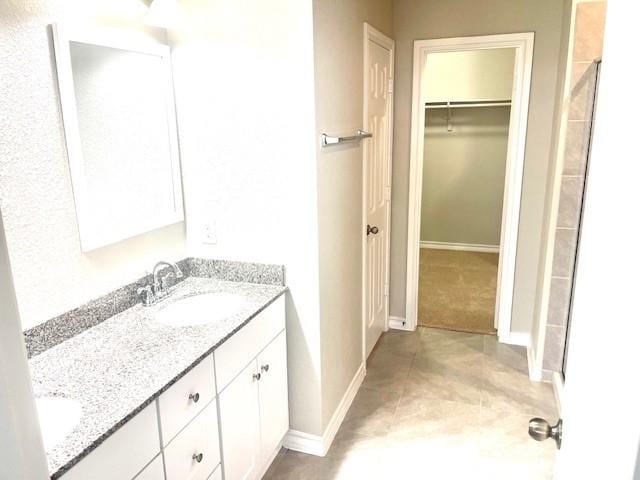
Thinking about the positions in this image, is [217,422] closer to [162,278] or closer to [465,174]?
[162,278]

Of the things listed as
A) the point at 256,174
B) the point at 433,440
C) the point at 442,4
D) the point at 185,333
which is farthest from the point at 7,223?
the point at 442,4

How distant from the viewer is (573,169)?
2514 millimetres

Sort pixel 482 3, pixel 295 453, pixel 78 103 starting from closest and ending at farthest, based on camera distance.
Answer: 1. pixel 78 103
2. pixel 295 453
3. pixel 482 3

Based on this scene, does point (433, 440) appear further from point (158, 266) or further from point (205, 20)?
point (205, 20)

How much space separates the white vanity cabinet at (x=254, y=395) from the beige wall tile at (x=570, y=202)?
1603 millimetres

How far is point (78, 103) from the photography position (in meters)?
1.71

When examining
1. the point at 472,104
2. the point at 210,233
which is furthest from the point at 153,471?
the point at 472,104

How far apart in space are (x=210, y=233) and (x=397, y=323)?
6.36ft

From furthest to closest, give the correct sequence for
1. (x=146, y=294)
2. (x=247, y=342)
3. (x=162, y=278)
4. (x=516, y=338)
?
(x=516, y=338), (x=162, y=278), (x=146, y=294), (x=247, y=342)

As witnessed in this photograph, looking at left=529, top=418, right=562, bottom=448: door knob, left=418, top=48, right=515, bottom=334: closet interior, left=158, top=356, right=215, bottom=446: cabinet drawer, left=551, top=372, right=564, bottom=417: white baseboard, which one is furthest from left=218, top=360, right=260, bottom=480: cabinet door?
left=418, top=48, right=515, bottom=334: closet interior

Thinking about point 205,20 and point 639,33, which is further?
point 205,20

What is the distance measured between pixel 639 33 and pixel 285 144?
1562mm

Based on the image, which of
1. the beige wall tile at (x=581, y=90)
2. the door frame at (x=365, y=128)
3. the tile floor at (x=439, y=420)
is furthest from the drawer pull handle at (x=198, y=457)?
the beige wall tile at (x=581, y=90)

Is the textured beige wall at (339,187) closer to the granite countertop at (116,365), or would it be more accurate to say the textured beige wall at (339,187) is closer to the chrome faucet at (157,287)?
the granite countertop at (116,365)
